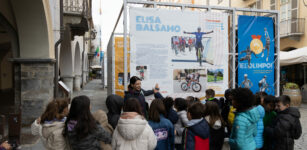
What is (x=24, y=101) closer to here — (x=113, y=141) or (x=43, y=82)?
(x=43, y=82)

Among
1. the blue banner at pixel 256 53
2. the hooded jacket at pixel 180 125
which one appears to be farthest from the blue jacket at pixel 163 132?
the blue banner at pixel 256 53

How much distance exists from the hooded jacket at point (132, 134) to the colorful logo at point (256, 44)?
3622 millimetres

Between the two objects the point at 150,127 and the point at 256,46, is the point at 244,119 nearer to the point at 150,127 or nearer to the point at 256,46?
the point at 150,127

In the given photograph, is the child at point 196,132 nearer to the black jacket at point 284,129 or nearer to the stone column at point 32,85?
the black jacket at point 284,129

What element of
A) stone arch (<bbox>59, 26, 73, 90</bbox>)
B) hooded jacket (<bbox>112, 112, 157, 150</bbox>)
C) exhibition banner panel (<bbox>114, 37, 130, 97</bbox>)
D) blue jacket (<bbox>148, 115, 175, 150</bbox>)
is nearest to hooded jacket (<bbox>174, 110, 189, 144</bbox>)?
blue jacket (<bbox>148, 115, 175, 150</bbox>)

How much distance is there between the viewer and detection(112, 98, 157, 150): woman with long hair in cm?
248

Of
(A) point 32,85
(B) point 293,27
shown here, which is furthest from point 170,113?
(B) point 293,27

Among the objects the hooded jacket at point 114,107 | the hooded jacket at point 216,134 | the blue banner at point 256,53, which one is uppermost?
the blue banner at point 256,53

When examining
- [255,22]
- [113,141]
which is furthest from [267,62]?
[113,141]

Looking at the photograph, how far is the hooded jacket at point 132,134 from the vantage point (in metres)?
2.48

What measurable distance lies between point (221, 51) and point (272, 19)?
5.04 ft

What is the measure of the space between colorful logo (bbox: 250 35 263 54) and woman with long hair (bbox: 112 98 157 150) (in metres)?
3.61

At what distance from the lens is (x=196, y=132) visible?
9.55 ft

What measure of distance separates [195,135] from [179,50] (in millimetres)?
2155
